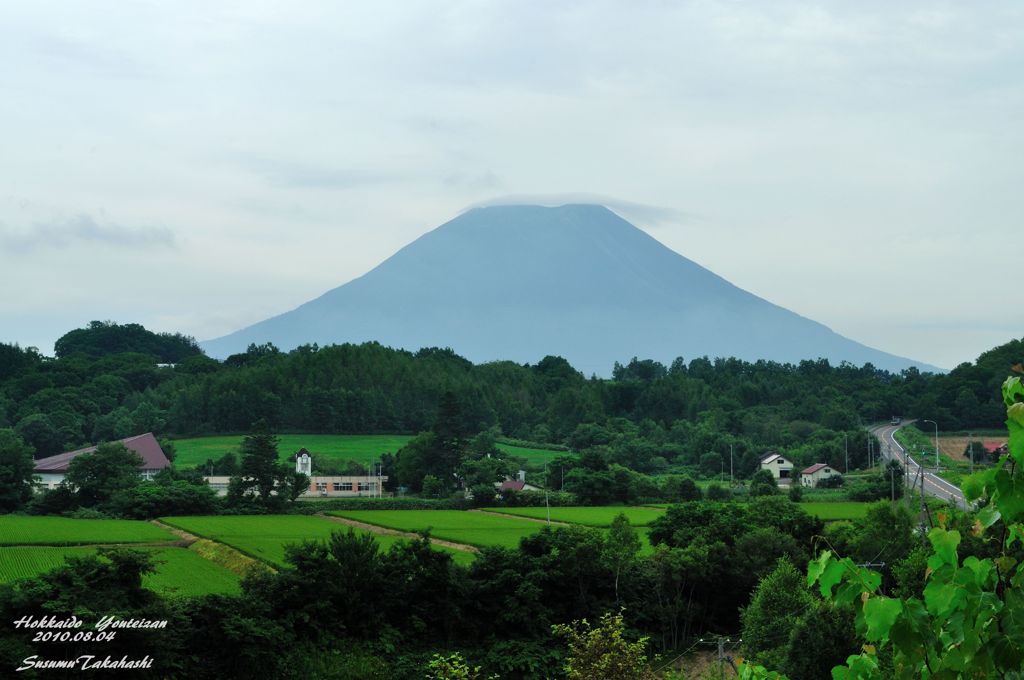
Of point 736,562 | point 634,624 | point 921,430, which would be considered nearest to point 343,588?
point 634,624

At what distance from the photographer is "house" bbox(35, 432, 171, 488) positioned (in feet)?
167

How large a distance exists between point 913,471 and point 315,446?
36074 millimetres

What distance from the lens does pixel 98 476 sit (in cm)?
4294

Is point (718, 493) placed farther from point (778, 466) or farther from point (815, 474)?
point (778, 466)

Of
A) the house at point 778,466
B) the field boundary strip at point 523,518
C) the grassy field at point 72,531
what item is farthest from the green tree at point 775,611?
the house at point 778,466

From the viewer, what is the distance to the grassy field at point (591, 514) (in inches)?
1580

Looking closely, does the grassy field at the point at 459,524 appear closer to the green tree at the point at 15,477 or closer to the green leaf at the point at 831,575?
the green tree at the point at 15,477

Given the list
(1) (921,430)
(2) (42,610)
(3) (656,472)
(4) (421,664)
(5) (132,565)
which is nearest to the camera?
(2) (42,610)

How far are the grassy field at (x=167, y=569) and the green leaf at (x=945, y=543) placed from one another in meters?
22.0

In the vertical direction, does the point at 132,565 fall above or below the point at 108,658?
above

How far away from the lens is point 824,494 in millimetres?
50094

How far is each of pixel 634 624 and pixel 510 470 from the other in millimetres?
27168

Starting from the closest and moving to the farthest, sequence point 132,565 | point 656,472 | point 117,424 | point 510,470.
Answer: point 132,565 → point 510,470 → point 656,472 → point 117,424

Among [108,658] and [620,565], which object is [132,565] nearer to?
[108,658]
